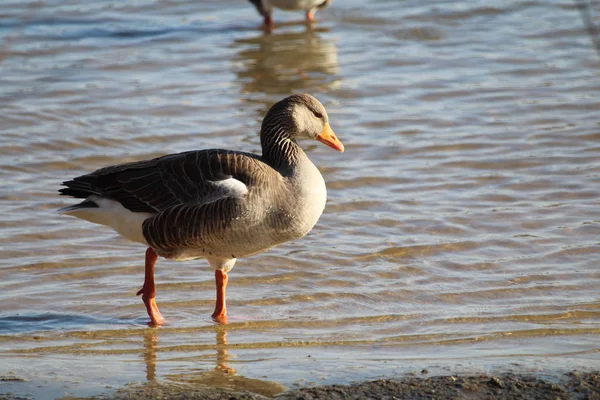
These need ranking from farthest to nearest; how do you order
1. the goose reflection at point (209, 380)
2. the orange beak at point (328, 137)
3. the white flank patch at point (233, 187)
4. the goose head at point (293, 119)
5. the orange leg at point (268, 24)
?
the orange leg at point (268, 24), the orange beak at point (328, 137), the goose head at point (293, 119), the white flank patch at point (233, 187), the goose reflection at point (209, 380)

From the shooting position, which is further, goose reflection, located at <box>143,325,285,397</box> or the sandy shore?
goose reflection, located at <box>143,325,285,397</box>

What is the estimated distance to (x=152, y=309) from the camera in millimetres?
6895

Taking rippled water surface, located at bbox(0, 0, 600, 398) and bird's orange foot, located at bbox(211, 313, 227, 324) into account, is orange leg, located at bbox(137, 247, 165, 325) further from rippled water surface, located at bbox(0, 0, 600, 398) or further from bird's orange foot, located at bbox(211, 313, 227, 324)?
bird's orange foot, located at bbox(211, 313, 227, 324)

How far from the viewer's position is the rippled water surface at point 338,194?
6.18 metres

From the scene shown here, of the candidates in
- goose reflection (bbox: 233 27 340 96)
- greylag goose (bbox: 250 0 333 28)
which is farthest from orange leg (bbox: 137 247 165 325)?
greylag goose (bbox: 250 0 333 28)

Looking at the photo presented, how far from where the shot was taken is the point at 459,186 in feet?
31.6

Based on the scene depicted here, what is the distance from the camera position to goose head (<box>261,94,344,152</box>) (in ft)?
23.7

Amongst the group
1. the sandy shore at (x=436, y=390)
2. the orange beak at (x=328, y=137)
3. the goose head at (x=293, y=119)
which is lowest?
the sandy shore at (x=436, y=390)

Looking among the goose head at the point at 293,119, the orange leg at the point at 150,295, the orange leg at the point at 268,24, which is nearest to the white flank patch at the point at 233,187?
the goose head at the point at 293,119

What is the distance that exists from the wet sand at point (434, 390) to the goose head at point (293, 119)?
95.1 inches

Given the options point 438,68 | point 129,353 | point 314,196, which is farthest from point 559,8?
point 129,353

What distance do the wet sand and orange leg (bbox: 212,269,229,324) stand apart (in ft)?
4.98

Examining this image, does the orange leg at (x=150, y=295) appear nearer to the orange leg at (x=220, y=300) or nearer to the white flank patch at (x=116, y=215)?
the white flank patch at (x=116, y=215)

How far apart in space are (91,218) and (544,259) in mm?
3528
